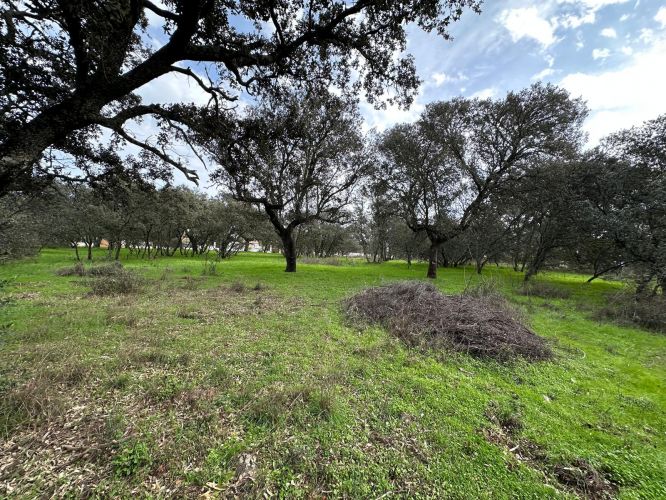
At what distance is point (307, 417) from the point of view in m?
2.98

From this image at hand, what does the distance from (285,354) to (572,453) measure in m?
4.06

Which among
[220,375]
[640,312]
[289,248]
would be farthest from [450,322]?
[289,248]

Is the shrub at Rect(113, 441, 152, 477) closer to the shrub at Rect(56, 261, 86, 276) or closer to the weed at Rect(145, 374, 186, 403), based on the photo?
the weed at Rect(145, 374, 186, 403)

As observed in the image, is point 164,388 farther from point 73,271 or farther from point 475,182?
point 475,182

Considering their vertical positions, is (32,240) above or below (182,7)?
below

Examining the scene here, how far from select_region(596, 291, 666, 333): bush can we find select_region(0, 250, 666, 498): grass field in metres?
3.69

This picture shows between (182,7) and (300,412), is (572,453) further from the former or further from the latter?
(182,7)

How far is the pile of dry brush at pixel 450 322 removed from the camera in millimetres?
5141

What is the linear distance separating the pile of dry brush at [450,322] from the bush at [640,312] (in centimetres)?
482

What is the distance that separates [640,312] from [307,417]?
1287 centimetres

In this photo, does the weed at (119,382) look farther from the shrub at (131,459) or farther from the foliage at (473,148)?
the foliage at (473,148)

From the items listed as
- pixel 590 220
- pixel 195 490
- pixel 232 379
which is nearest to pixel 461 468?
pixel 195 490

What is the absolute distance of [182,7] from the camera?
4492mm

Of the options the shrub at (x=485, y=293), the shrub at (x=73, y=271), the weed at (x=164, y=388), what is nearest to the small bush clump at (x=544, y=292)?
the shrub at (x=485, y=293)
